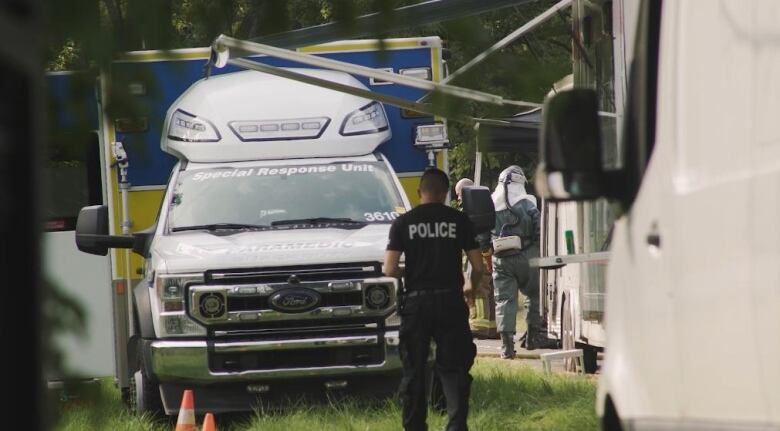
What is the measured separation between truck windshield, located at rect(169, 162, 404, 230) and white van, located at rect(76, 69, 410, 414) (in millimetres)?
10

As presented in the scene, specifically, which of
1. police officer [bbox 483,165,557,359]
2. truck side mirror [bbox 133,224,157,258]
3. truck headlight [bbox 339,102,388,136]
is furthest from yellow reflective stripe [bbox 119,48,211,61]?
police officer [bbox 483,165,557,359]

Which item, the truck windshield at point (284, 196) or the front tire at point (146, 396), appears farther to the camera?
the truck windshield at point (284, 196)

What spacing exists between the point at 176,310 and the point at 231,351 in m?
0.46

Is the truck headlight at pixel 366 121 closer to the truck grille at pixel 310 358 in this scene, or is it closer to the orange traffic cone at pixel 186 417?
the truck grille at pixel 310 358

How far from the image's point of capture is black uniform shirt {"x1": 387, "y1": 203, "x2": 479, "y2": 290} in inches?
359

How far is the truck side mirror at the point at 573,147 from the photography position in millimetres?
4004

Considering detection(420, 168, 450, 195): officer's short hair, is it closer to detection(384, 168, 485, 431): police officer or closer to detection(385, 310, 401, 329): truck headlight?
detection(384, 168, 485, 431): police officer

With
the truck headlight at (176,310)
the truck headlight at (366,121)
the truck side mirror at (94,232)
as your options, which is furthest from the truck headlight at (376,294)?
the truck side mirror at (94,232)

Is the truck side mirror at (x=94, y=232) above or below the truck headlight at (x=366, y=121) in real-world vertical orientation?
below

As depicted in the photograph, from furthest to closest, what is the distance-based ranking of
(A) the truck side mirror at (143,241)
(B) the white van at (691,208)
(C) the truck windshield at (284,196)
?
(A) the truck side mirror at (143,241) → (C) the truck windshield at (284,196) → (B) the white van at (691,208)

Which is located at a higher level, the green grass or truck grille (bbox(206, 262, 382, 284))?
truck grille (bbox(206, 262, 382, 284))

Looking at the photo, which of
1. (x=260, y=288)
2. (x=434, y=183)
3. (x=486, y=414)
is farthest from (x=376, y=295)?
(x=434, y=183)

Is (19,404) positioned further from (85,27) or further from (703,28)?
(703,28)

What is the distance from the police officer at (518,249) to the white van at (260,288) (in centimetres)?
560
